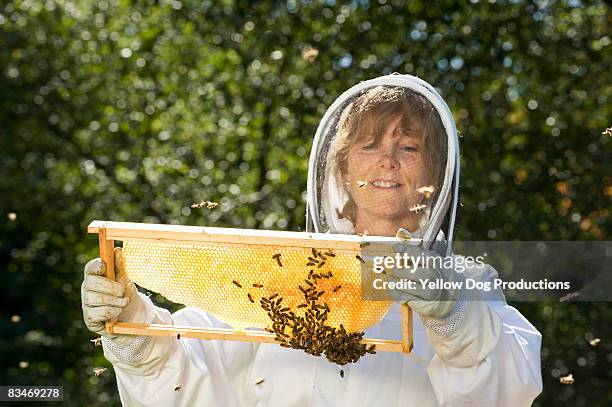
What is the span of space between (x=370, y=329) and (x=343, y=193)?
0.47 metres

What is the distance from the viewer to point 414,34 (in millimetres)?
6758

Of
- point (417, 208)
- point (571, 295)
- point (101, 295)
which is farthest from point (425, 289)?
point (571, 295)

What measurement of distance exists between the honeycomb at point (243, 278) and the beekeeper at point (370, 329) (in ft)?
0.28

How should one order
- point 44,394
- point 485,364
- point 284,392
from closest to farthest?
point 485,364 → point 284,392 → point 44,394

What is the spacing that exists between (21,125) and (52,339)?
4.45 feet

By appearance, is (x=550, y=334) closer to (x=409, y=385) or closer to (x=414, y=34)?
(x=414, y=34)

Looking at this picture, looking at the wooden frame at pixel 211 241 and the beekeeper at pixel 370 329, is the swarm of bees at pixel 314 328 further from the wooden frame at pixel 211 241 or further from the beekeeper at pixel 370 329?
the beekeeper at pixel 370 329

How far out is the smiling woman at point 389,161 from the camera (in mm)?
3627

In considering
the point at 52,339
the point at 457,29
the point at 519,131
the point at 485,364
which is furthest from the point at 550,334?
the point at 485,364

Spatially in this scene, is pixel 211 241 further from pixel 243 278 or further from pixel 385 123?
pixel 385 123

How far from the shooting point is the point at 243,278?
3.41 meters

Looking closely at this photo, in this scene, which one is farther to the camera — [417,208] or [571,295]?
[571,295]

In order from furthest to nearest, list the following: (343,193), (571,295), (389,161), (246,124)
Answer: (246,124), (571,295), (343,193), (389,161)

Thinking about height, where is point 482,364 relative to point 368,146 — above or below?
below
